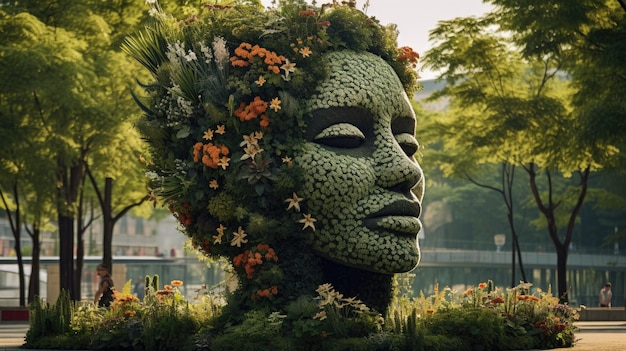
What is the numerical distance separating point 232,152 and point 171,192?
1014 millimetres

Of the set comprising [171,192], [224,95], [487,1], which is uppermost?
[487,1]

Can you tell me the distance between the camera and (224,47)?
14750 millimetres

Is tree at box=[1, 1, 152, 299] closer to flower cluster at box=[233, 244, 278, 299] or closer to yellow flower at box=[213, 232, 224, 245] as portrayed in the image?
yellow flower at box=[213, 232, 224, 245]

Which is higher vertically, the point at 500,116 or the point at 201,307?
the point at 500,116

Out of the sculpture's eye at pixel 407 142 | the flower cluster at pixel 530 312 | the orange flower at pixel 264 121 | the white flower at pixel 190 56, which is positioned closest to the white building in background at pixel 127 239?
the white flower at pixel 190 56

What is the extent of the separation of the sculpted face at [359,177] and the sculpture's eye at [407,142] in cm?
45

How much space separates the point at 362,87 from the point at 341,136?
0.72 meters

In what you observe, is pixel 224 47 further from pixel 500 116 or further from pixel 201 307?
pixel 500 116

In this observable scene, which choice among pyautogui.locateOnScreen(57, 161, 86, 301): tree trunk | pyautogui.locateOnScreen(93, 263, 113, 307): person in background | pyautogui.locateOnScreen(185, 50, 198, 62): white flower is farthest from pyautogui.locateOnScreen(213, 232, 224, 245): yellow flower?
pyautogui.locateOnScreen(57, 161, 86, 301): tree trunk

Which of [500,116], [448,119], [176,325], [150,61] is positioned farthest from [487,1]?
[176,325]

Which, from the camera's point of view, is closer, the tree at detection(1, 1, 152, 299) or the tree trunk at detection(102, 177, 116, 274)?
the tree at detection(1, 1, 152, 299)

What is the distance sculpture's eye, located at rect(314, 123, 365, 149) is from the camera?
571 inches

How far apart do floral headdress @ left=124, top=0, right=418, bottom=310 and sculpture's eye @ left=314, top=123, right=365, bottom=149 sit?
0.29 metres

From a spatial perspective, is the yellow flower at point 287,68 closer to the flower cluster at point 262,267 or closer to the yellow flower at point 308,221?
the yellow flower at point 308,221
